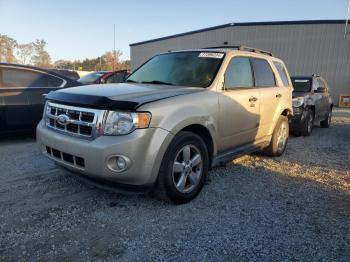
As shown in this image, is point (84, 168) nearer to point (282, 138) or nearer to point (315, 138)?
point (282, 138)

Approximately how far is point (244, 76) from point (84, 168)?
270 centimetres

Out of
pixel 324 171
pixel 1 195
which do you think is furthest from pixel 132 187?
pixel 324 171

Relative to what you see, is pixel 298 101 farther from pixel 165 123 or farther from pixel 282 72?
pixel 165 123

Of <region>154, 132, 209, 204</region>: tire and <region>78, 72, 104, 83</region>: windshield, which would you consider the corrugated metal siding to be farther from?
<region>154, 132, 209, 204</region>: tire

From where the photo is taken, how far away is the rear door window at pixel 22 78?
606 centimetres

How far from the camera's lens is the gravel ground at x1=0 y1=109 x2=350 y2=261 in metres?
2.65

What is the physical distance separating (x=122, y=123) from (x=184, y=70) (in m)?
1.63

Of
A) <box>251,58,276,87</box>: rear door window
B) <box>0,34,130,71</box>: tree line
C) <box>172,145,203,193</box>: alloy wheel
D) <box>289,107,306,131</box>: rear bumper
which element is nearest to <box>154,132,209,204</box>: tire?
<box>172,145,203,193</box>: alloy wheel

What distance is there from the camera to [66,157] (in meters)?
3.30

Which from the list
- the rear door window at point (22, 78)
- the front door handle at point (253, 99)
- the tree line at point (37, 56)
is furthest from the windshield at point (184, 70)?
the tree line at point (37, 56)

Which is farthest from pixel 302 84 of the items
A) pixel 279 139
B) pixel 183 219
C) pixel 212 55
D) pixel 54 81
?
pixel 183 219

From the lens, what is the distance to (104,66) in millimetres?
69938

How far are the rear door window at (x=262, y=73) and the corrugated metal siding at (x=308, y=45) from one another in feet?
59.1

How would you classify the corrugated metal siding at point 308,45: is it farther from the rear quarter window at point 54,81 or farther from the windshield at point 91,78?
the rear quarter window at point 54,81
